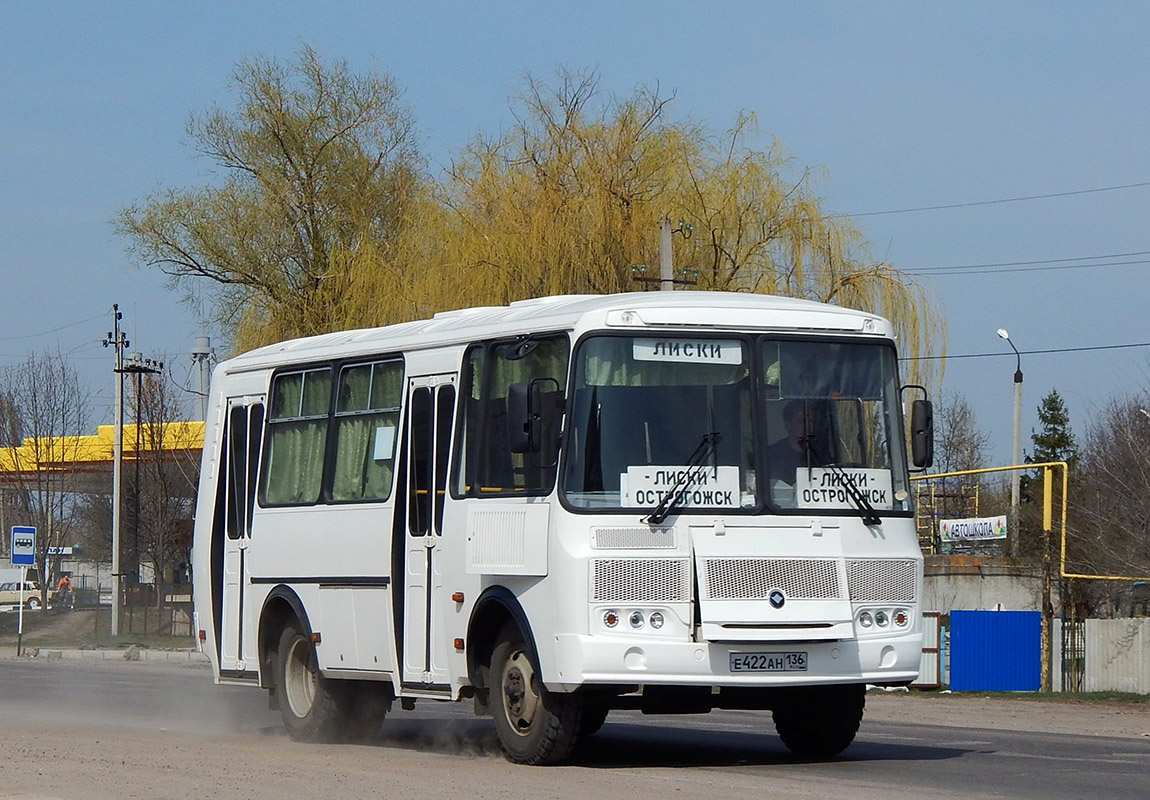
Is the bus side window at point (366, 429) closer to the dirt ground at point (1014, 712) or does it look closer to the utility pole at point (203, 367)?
the dirt ground at point (1014, 712)

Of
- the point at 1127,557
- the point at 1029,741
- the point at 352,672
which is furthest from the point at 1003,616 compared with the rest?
the point at 352,672

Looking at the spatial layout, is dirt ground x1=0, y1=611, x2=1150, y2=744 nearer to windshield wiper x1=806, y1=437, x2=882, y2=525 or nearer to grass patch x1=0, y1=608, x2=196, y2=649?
windshield wiper x1=806, y1=437, x2=882, y2=525

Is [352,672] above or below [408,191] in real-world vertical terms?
below

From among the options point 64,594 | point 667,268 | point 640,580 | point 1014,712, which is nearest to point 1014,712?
point 1014,712

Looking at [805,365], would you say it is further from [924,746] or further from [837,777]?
[924,746]

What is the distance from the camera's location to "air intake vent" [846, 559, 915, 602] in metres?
12.8

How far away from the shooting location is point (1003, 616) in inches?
1112

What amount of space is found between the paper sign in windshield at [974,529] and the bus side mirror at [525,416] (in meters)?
19.3

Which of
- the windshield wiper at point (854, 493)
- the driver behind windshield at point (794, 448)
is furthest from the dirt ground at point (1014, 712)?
the driver behind windshield at point (794, 448)

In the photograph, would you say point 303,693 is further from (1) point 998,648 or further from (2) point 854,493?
(1) point 998,648

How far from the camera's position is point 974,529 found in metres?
31.0

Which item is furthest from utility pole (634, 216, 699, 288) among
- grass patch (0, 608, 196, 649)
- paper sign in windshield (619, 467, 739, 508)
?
paper sign in windshield (619, 467, 739, 508)

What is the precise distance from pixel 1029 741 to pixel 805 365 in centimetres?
544

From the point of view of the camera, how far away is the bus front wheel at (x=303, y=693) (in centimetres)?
1568
